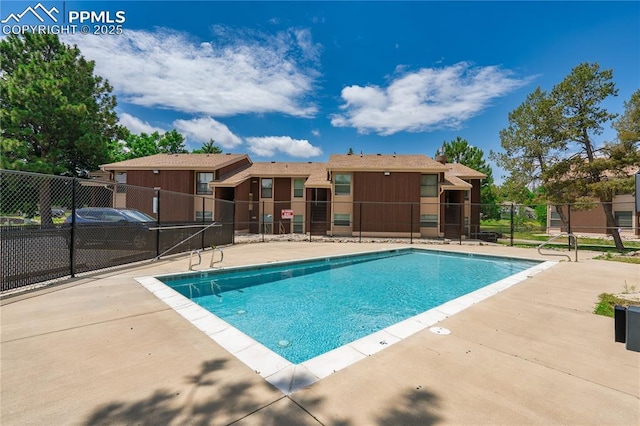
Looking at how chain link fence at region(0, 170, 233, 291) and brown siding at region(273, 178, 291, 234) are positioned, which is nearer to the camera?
chain link fence at region(0, 170, 233, 291)

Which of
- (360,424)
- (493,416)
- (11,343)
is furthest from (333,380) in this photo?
(11,343)

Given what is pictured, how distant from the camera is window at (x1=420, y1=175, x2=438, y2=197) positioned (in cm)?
1755

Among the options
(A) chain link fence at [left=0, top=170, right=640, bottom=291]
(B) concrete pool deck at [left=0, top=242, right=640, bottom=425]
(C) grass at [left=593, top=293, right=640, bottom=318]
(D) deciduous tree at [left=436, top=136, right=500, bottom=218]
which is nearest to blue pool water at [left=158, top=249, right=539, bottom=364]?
(B) concrete pool deck at [left=0, top=242, right=640, bottom=425]

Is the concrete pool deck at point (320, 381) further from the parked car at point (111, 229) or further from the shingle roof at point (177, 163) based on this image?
the shingle roof at point (177, 163)

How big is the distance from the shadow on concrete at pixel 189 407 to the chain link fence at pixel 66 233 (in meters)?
4.31

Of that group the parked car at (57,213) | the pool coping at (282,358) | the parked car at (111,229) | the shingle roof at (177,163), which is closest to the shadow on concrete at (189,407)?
the pool coping at (282,358)

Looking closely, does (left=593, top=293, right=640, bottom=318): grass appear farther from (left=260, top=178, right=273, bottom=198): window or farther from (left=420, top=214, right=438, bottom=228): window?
(left=260, top=178, right=273, bottom=198): window

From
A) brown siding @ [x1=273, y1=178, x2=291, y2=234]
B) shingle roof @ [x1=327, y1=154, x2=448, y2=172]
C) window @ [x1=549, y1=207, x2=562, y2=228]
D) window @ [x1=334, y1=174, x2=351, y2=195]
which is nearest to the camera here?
shingle roof @ [x1=327, y1=154, x2=448, y2=172]

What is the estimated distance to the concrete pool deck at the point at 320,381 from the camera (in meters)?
1.95

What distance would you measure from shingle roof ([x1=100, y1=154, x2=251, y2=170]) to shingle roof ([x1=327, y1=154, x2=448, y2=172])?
27.2 feet

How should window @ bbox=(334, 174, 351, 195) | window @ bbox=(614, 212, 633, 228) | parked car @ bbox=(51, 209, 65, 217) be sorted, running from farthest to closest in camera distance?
window @ bbox=(614, 212, 633, 228), window @ bbox=(334, 174, 351, 195), parked car @ bbox=(51, 209, 65, 217)

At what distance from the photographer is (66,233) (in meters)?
5.66

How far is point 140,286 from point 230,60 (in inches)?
422

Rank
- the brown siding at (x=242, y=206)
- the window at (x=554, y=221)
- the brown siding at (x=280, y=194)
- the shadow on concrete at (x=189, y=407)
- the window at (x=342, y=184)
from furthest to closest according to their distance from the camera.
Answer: the window at (x=554, y=221) → the brown siding at (x=280, y=194) → the brown siding at (x=242, y=206) → the window at (x=342, y=184) → the shadow on concrete at (x=189, y=407)
